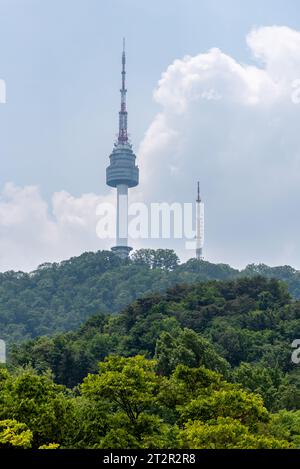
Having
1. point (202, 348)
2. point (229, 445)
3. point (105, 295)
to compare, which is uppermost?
point (105, 295)

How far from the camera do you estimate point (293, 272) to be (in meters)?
179

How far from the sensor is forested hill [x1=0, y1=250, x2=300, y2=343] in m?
151

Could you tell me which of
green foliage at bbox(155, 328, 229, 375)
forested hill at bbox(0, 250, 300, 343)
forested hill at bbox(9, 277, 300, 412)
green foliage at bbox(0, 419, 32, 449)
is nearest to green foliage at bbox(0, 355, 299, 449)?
green foliage at bbox(0, 419, 32, 449)

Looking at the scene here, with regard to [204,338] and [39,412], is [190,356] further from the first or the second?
[39,412]

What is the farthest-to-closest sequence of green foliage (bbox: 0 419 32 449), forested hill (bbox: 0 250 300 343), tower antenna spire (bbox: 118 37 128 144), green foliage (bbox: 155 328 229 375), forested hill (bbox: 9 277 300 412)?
1. tower antenna spire (bbox: 118 37 128 144)
2. forested hill (bbox: 0 250 300 343)
3. forested hill (bbox: 9 277 300 412)
4. green foliage (bbox: 155 328 229 375)
5. green foliage (bbox: 0 419 32 449)

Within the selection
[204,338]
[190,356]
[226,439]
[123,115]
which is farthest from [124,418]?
[123,115]

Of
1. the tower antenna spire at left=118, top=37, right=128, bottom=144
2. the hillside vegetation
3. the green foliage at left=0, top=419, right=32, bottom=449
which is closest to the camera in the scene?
the green foliage at left=0, top=419, right=32, bottom=449

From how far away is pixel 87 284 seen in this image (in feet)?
542

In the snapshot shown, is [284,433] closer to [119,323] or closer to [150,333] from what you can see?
[150,333]

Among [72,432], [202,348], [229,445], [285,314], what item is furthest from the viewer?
[285,314]

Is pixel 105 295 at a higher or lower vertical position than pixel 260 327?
higher

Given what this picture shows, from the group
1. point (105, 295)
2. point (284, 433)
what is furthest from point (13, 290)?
point (284, 433)

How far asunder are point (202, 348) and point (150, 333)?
2075 cm

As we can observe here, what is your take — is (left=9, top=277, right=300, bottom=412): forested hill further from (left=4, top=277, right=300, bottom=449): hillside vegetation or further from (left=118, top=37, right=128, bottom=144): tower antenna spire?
(left=118, top=37, right=128, bottom=144): tower antenna spire
